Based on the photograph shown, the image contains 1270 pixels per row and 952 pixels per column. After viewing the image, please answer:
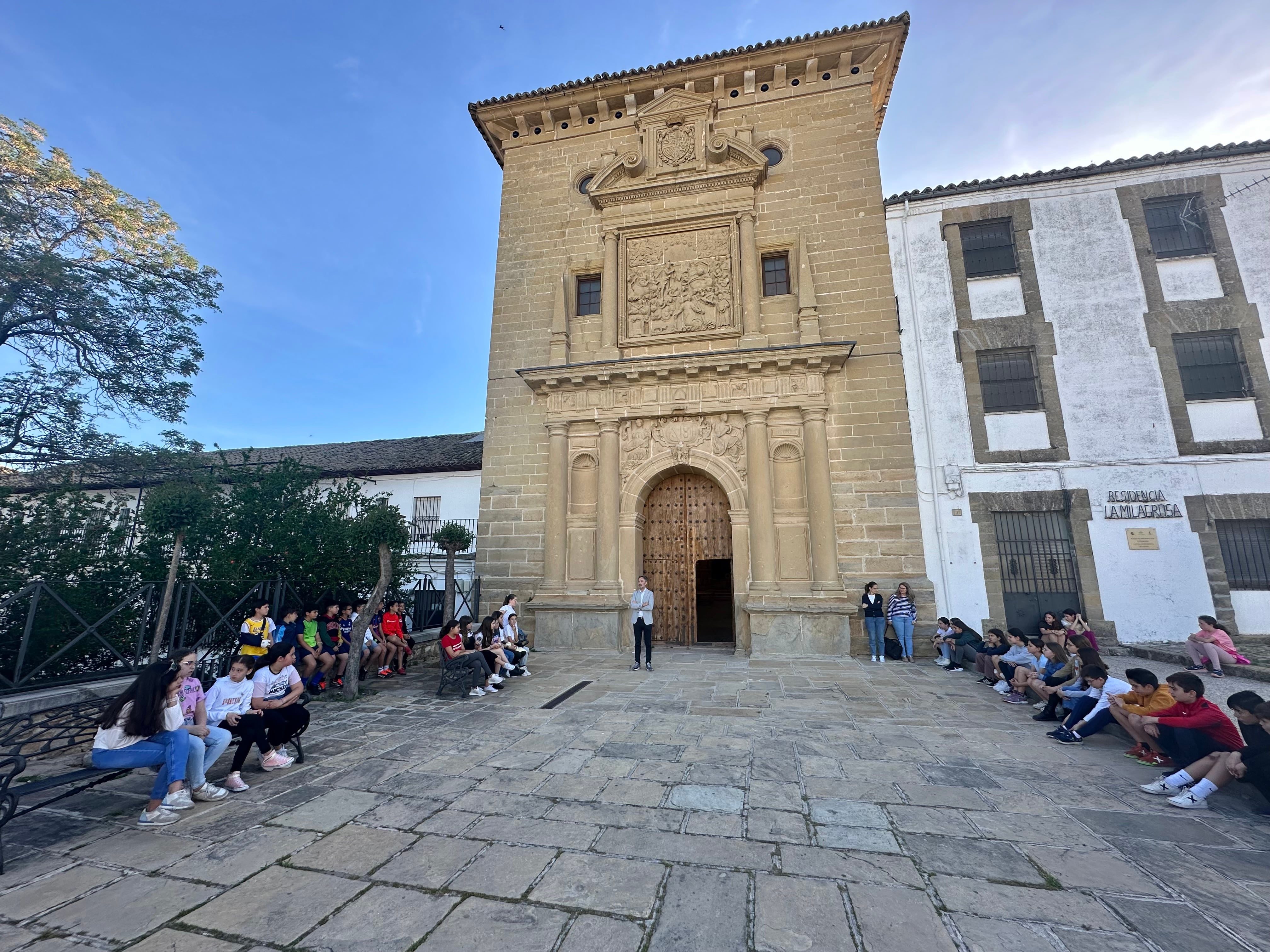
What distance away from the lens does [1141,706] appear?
16.0 feet

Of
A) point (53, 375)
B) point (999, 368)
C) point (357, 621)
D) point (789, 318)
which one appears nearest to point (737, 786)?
point (357, 621)

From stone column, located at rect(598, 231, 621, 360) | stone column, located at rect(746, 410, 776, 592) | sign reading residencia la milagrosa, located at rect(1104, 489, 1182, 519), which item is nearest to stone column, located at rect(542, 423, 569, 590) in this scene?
stone column, located at rect(598, 231, 621, 360)

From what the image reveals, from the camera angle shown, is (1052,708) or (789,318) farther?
(789,318)

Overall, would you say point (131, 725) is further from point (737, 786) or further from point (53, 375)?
point (53, 375)

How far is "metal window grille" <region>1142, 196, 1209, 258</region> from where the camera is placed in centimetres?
1144

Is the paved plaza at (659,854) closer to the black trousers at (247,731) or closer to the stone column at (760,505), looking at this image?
the black trousers at (247,731)

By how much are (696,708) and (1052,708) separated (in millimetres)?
4039

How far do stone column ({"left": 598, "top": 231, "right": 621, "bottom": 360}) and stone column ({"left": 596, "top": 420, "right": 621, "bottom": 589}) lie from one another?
5.93 feet

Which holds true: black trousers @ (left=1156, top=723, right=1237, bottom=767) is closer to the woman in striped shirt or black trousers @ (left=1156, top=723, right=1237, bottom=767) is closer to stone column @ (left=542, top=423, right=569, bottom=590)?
the woman in striped shirt

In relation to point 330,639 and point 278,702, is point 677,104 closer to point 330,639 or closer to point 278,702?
point 330,639

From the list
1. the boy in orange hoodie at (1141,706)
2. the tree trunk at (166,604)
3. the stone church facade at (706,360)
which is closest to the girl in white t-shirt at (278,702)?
the tree trunk at (166,604)

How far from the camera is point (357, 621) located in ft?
24.4

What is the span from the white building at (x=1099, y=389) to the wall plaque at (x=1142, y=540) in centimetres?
3

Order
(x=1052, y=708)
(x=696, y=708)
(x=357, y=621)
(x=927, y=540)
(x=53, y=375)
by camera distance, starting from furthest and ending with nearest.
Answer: (x=927, y=540) → (x=53, y=375) → (x=357, y=621) → (x=696, y=708) → (x=1052, y=708)
